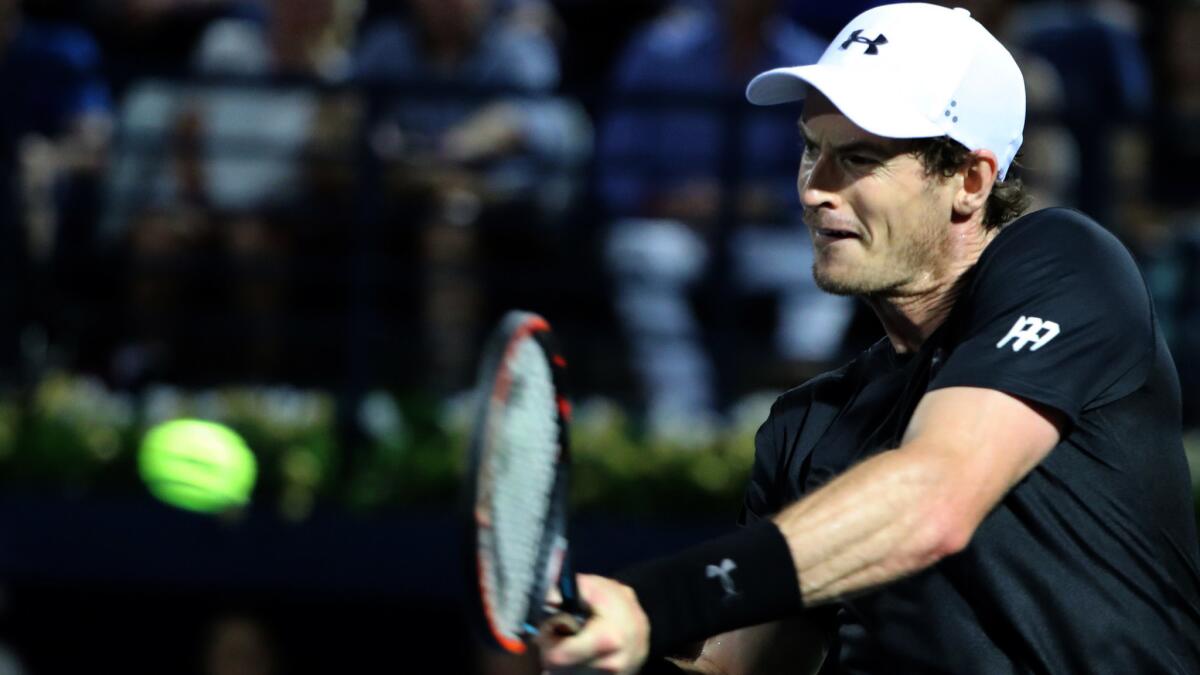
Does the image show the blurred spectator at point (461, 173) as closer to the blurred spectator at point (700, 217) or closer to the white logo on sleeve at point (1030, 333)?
the blurred spectator at point (700, 217)

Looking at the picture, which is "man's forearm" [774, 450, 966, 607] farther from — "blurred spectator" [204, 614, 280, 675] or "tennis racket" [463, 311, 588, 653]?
"blurred spectator" [204, 614, 280, 675]

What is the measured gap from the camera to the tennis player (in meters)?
2.69

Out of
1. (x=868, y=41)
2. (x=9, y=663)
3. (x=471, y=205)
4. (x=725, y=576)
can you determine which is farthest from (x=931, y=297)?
(x=9, y=663)

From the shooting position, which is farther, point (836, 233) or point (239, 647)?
point (239, 647)

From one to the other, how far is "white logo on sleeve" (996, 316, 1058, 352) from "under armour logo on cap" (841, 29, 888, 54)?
53cm

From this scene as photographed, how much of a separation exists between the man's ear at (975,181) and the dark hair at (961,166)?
2 centimetres

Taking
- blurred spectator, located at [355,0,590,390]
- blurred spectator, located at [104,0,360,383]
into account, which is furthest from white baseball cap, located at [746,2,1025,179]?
blurred spectator, located at [104,0,360,383]

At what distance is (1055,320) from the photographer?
296 cm

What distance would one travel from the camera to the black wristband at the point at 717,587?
8.38 feet

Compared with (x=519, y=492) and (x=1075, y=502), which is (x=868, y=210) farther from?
(x=519, y=492)

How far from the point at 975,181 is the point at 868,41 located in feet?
0.97

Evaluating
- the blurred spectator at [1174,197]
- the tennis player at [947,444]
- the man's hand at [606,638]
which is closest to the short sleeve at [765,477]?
the tennis player at [947,444]

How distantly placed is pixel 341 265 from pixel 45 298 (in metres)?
1.18

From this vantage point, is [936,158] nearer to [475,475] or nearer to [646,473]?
[475,475]
